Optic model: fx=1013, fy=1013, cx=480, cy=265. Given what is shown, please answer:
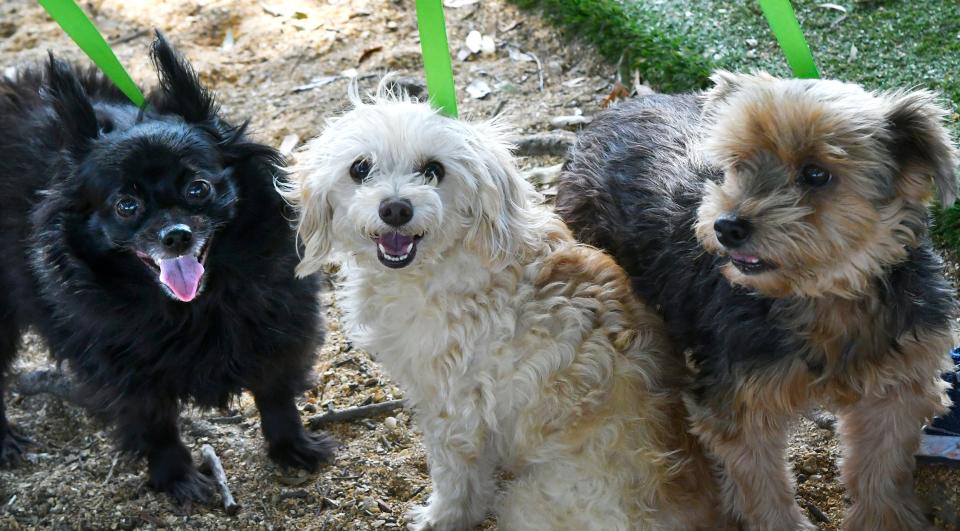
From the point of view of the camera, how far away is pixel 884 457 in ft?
11.1

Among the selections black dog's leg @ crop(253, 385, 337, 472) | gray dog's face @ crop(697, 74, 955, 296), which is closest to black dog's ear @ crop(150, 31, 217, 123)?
black dog's leg @ crop(253, 385, 337, 472)

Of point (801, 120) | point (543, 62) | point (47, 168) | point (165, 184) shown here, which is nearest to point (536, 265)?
point (801, 120)

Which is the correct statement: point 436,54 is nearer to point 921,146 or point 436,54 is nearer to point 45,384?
point 921,146

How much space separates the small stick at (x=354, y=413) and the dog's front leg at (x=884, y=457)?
1905 millimetres

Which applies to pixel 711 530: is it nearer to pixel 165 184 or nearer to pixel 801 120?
pixel 801 120

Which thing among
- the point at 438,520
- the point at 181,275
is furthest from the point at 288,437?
the point at 181,275

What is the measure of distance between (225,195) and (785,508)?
7.27 feet

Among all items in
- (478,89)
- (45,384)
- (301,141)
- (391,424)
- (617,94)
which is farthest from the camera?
(478,89)

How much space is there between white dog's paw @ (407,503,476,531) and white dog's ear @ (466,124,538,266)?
1.06m

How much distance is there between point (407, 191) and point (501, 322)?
0.58 m

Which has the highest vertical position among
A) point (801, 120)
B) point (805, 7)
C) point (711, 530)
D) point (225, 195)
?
point (801, 120)

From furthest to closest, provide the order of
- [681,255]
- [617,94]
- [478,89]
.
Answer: [478,89] < [617,94] < [681,255]

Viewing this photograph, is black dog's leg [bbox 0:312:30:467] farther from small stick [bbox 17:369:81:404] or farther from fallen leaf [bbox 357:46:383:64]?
fallen leaf [bbox 357:46:383:64]

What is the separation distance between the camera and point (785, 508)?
136 inches
